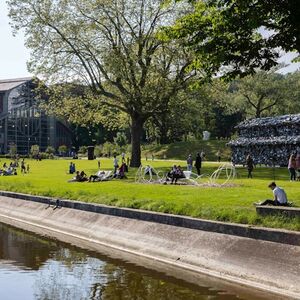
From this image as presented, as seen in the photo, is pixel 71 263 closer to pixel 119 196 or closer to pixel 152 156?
pixel 119 196

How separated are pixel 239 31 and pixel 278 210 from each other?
5.52 metres

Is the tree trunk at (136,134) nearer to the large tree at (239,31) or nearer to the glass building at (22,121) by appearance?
the large tree at (239,31)

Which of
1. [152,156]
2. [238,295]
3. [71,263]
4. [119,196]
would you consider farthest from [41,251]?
[152,156]

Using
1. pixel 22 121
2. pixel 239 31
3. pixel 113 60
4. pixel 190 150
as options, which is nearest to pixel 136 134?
pixel 113 60

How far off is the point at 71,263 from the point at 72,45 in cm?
3094

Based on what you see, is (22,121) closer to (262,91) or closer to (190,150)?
(190,150)

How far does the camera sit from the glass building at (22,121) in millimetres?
102312

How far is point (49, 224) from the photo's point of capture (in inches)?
966

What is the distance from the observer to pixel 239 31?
1647 cm

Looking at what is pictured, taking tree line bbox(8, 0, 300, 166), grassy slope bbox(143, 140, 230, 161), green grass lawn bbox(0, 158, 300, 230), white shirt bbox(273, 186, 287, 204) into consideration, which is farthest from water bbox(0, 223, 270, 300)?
grassy slope bbox(143, 140, 230, 161)

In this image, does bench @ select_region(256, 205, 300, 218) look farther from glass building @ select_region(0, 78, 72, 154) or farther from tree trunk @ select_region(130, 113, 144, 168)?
glass building @ select_region(0, 78, 72, 154)

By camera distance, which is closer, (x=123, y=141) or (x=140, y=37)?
(x=140, y=37)

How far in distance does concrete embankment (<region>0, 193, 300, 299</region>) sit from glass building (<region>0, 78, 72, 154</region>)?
3175 inches

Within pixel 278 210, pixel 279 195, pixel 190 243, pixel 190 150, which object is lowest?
pixel 190 243
